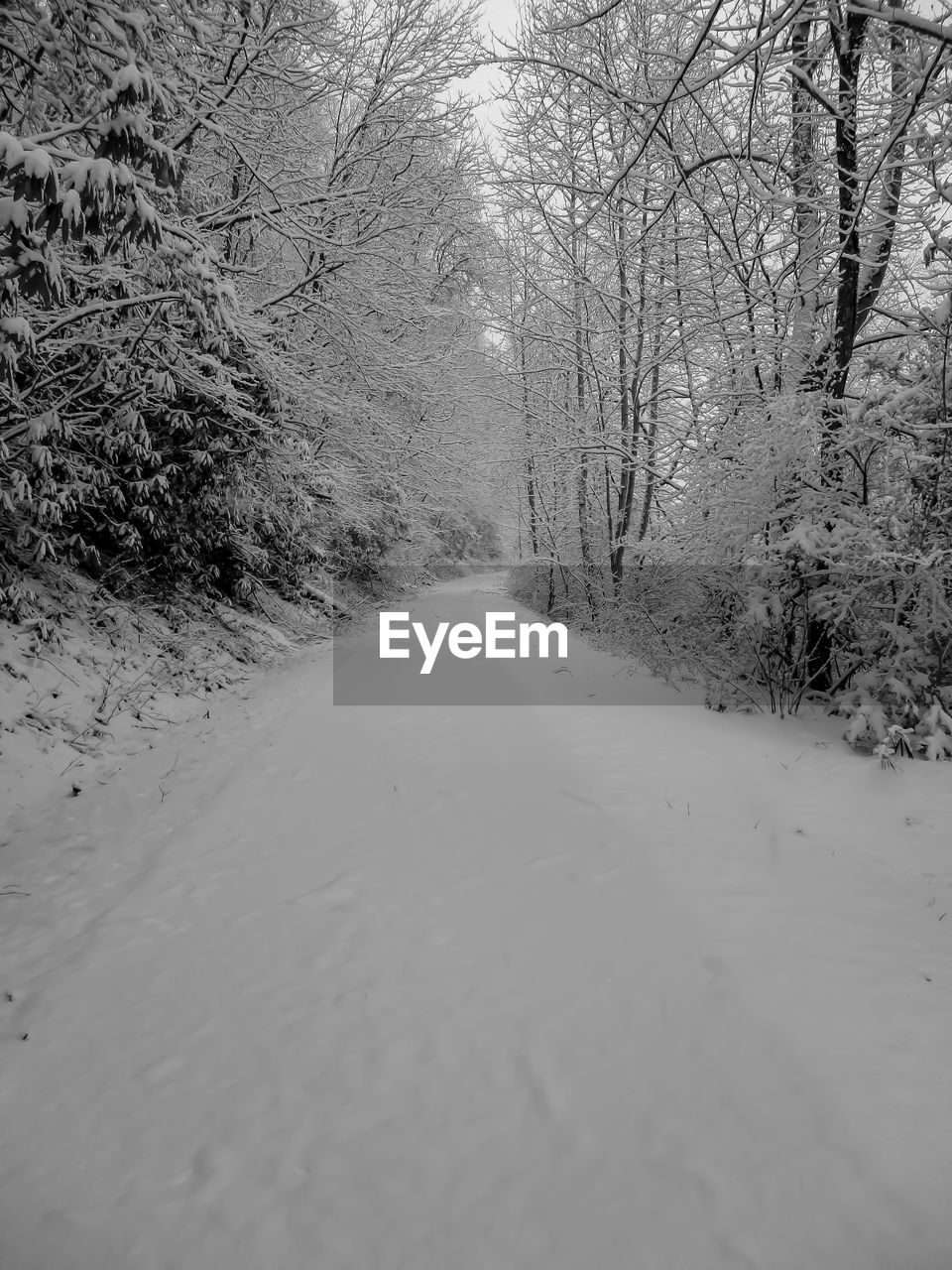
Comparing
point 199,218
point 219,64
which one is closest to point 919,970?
point 199,218

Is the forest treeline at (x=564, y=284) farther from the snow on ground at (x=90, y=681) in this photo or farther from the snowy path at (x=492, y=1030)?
the snowy path at (x=492, y=1030)

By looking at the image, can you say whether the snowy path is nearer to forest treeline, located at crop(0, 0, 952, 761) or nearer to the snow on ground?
the snow on ground

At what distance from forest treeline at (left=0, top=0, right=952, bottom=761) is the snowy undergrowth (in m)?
0.46

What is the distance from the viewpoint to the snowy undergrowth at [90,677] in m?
4.84

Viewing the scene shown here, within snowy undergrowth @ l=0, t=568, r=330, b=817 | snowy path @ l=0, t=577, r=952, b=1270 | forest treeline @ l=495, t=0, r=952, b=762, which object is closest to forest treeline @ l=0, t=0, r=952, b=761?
forest treeline @ l=495, t=0, r=952, b=762

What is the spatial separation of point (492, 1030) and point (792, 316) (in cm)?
631

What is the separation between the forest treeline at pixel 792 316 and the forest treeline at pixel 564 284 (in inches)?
1.6

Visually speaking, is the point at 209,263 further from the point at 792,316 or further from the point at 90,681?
the point at 792,316

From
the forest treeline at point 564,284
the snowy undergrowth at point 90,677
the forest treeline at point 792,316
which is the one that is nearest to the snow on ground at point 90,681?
the snowy undergrowth at point 90,677

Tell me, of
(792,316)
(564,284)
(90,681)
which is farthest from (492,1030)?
(564,284)

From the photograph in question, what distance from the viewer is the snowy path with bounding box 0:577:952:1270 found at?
1.76 metres

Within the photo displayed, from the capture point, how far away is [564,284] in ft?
36.7

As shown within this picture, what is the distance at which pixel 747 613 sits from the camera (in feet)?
17.3

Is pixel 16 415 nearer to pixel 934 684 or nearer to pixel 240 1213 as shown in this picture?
pixel 240 1213
